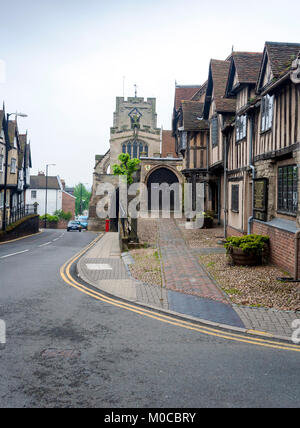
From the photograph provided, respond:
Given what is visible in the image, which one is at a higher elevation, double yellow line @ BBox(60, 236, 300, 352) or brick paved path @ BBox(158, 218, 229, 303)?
brick paved path @ BBox(158, 218, 229, 303)

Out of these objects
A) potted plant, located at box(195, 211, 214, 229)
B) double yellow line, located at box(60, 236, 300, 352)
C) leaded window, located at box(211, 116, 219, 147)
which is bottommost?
double yellow line, located at box(60, 236, 300, 352)

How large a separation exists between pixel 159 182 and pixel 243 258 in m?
24.1

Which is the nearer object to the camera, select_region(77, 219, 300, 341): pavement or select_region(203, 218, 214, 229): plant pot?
select_region(77, 219, 300, 341): pavement

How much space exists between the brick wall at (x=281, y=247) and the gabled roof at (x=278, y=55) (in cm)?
516

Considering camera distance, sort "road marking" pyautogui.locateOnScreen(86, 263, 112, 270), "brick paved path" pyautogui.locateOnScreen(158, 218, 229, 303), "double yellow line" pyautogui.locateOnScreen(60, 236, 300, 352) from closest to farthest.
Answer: "double yellow line" pyautogui.locateOnScreen(60, 236, 300, 352)
"brick paved path" pyautogui.locateOnScreen(158, 218, 229, 303)
"road marking" pyautogui.locateOnScreen(86, 263, 112, 270)

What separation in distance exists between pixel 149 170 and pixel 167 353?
3075 centimetres

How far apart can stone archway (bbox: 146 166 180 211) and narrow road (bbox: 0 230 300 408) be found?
27852 mm

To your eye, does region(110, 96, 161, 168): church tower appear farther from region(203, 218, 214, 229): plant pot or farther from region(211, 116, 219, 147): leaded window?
region(211, 116, 219, 147): leaded window

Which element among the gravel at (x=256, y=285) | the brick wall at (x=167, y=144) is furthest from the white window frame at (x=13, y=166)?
the gravel at (x=256, y=285)

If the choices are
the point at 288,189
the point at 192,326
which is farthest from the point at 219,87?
the point at 192,326

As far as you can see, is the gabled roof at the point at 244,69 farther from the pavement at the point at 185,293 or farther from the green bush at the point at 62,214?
the green bush at the point at 62,214

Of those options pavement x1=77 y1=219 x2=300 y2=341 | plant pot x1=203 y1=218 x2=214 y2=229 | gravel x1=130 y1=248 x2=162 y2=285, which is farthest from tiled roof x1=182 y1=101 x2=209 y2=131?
pavement x1=77 y1=219 x2=300 y2=341

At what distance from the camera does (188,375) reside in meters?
5.82

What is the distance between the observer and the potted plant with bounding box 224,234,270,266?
13680 millimetres
